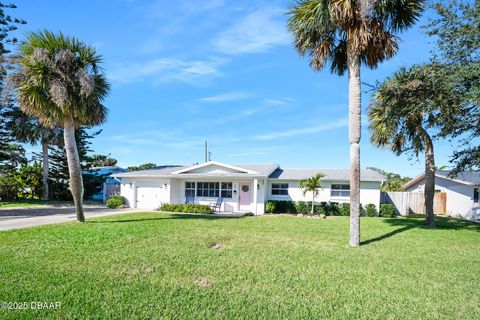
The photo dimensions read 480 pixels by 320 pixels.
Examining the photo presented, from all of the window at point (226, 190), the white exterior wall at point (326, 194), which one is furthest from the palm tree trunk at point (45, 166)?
the white exterior wall at point (326, 194)

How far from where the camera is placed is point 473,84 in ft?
32.7

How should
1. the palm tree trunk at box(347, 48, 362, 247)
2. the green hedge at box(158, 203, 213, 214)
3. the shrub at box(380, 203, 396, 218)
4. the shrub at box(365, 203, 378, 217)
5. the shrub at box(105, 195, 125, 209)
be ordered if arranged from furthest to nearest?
A: the shrub at box(105, 195, 125, 209) < the shrub at box(380, 203, 396, 218) < the shrub at box(365, 203, 378, 217) < the green hedge at box(158, 203, 213, 214) < the palm tree trunk at box(347, 48, 362, 247)

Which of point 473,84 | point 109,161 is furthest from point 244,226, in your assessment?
point 109,161

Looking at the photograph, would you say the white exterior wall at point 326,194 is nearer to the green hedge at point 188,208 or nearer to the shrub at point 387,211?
the shrub at point 387,211

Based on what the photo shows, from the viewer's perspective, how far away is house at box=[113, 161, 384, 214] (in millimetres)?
20297

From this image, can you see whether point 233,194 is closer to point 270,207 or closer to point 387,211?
point 270,207

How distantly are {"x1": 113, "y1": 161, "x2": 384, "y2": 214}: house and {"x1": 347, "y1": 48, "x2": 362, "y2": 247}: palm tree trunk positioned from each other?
977 centimetres

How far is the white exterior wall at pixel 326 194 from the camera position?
20.2 meters

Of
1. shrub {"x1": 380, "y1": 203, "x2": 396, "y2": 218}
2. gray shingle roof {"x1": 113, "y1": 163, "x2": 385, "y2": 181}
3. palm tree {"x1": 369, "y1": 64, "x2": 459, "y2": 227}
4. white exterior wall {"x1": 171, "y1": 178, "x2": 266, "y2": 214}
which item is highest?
palm tree {"x1": 369, "y1": 64, "x2": 459, "y2": 227}

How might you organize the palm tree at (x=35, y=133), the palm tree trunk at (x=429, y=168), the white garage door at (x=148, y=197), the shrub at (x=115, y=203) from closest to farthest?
the palm tree trunk at (x=429, y=168) → the shrub at (x=115, y=203) → the white garage door at (x=148, y=197) → the palm tree at (x=35, y=133)

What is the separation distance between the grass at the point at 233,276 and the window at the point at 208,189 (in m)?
10.6

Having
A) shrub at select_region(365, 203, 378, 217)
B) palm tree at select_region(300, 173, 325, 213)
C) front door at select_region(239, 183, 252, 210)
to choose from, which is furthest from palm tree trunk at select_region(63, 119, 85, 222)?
shrub at select_region(365, 203, 378, 217)

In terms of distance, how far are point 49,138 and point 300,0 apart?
26539 millimetres

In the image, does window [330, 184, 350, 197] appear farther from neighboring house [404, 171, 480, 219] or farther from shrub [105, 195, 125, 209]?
shrub [105, 195, 125, 209]
